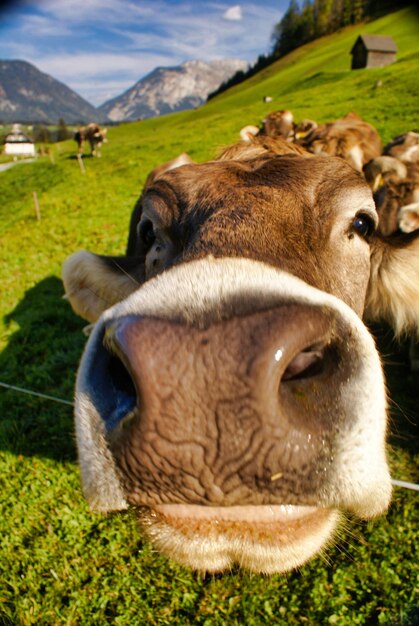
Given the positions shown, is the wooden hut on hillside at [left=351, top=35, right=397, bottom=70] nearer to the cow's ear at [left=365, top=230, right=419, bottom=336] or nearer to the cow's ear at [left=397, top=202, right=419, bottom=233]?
the cow's ear at [left=397, top=202, right=419, bottom=233]

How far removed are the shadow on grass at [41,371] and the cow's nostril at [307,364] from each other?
2.98 metres

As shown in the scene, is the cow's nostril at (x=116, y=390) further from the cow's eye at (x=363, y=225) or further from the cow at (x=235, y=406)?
the cow's eye at (x=363, y=225)

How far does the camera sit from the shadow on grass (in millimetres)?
4828

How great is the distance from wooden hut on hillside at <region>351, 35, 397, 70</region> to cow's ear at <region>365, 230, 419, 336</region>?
50033mm

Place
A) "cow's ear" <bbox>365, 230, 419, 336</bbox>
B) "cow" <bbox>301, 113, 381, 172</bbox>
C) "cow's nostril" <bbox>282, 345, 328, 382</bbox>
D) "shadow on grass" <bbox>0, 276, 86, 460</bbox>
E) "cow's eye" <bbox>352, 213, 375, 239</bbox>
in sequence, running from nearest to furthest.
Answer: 1. "cow's nostril" <bbox>282, 345, 328, 382</bbox>
2. "cow's eye" <bbox>352, 213, 375, 239</bbox>
3. "cow's ear" <bbox>365, 230, 419, 336</bbox>
4. "shadow on grass" <bbox>0, 276, 86, 460</bbox>
5. "cow" <bbox>301, 113, 381, 172</bbox>

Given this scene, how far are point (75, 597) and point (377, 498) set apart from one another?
270 centimetres

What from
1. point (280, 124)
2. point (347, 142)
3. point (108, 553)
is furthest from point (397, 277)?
point (280, 124)

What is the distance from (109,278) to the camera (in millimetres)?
3852

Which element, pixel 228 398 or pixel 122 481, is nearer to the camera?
pixel 228 398

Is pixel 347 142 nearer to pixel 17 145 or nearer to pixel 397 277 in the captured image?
pixel 397 277

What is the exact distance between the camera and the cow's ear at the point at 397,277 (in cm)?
317

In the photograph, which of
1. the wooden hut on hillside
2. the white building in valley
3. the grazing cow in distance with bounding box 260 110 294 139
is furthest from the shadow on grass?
the white building in valley

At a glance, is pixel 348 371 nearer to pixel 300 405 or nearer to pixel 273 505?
pixel 300 405

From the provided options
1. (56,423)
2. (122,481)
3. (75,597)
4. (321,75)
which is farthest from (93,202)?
(321,75)
